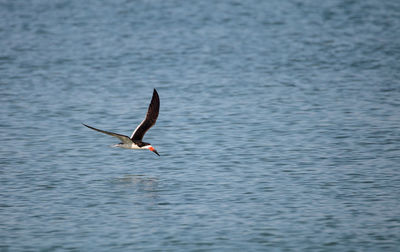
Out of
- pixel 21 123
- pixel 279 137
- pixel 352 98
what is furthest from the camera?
pixel 352 98

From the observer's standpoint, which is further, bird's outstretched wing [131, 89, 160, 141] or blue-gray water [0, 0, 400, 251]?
bird's outstretched wing [131, 89, 160, 141]

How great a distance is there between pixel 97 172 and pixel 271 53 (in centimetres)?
1372

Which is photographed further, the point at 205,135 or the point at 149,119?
the point at 205,135

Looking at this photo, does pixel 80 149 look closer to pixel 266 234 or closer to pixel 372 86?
pixel 266 234

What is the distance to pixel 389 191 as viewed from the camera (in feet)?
45.6

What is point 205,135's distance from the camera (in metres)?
18.0

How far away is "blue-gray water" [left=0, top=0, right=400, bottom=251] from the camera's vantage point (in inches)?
488

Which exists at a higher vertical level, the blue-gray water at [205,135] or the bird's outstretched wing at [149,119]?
the bird's outstretched wing at [149,119]

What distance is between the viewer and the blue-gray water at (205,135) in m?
12.4

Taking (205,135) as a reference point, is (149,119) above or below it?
above

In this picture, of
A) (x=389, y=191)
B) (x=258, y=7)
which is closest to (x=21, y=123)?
(x=389, y=191)

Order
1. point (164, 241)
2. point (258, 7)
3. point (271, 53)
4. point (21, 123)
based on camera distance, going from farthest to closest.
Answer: point (258, 7)
point (271, 53)
point (21, 123)
point (164, 241)

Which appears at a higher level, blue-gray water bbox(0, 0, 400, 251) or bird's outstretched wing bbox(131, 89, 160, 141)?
bird's outstretched wing bbox(131, 89, 160, 141)

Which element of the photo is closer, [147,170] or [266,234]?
[266,234]
